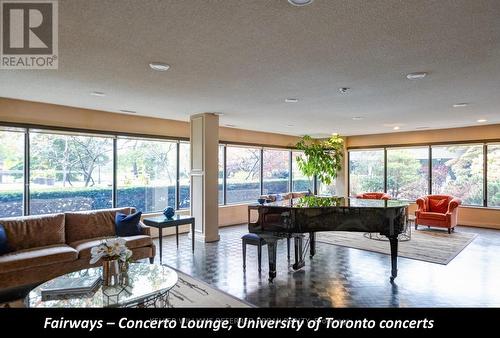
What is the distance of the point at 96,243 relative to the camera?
4.08m

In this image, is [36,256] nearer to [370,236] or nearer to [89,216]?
[89,216]

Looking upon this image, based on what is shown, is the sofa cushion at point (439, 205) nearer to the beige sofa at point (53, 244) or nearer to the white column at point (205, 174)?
the white column at point (205, 174)

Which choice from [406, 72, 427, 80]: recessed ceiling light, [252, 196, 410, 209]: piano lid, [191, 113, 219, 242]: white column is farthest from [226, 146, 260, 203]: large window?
[406, 72, 427, 80]: recessed ceiling light

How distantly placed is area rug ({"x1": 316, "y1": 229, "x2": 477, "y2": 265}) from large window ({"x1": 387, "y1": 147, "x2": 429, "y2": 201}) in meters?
1.87

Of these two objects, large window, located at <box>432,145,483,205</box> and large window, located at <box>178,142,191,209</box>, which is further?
large window, located at <box>432,145,483,205</box>

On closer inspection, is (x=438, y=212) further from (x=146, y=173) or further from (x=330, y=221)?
(x=146, y=173)

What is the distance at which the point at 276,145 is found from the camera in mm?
9336

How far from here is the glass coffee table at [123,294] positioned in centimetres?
242

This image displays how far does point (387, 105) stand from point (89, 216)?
5265 mm

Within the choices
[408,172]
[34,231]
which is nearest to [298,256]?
[34,231]

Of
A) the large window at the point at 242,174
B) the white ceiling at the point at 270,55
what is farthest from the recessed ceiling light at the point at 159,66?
the large window at the point at 242,174

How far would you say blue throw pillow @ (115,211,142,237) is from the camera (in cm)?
454

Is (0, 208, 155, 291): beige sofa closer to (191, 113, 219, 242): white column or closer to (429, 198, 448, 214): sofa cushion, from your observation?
(191, 113, 219, 242): white column
